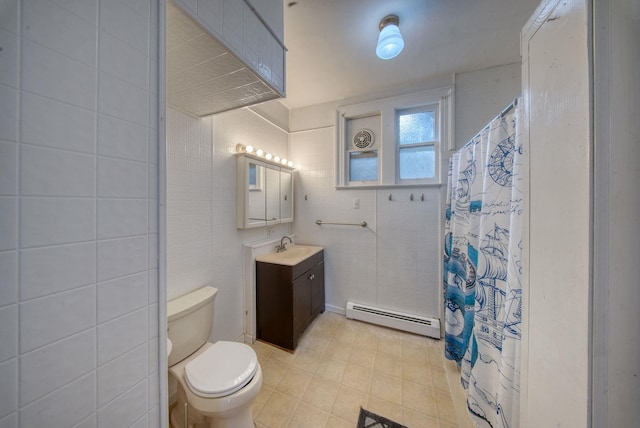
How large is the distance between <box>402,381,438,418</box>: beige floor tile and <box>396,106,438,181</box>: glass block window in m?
1.70

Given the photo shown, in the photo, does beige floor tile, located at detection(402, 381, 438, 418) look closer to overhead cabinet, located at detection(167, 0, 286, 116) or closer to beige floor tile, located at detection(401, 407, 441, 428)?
beige floor tile, located at detection(401, 407, 441, 428)

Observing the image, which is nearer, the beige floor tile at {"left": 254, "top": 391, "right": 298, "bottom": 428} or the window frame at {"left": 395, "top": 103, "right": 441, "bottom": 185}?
the beige floor tile at {"left": 254, "top": 391, "right": 298, "bottom": 428}

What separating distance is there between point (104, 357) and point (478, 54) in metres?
2.66

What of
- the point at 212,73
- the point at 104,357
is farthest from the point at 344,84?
the point at 104,357

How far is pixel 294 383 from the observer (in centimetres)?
145

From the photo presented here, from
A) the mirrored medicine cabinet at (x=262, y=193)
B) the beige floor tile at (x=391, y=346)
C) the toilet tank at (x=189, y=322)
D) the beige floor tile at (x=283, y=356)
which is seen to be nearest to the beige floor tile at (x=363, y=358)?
the beige floor tile at (x=391, y=346)

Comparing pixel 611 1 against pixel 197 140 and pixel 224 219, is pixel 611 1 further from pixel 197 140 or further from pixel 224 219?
pixel 224 219

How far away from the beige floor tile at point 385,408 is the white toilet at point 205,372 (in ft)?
2.36

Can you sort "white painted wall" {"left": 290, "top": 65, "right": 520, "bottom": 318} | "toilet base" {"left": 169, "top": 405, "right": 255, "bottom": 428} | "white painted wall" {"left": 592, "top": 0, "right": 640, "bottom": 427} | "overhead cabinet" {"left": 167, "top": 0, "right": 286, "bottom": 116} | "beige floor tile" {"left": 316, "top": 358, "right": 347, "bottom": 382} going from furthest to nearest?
"white painted wall" {"left": 290, "top": 65, "right": 520, "bottom": 318}, "beige floor tile" {"left": 316, "top": 358, "right": 347, "bottom": 382}, "toilet base" {"left": 169, "top": 405, "right": 255, "bottom": 428}, "overhead cabinet" {"left": 167, "top": 0, "right": 286, "bottom": 116}, "white painted wall" {"left": 592, "top": 0, "right": 640, "bottom": 427}

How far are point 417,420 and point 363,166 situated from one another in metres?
2.05

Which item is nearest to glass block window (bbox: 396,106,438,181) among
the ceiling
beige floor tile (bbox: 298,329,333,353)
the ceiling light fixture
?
the ceiling

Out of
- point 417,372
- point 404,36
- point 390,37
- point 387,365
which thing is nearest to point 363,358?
point 387,365

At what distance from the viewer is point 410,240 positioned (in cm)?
205

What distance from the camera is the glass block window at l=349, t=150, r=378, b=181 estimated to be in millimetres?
2238
